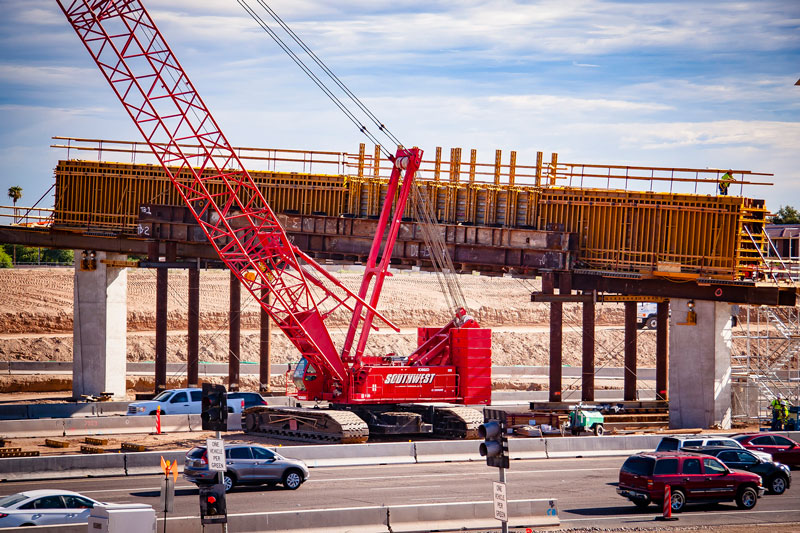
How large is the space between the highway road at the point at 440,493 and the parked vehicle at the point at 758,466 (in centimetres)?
46

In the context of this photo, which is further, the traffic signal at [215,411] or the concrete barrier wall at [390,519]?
the concrete barrier wall at [390,519]

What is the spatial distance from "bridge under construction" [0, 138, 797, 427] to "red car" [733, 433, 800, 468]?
26.0 ft

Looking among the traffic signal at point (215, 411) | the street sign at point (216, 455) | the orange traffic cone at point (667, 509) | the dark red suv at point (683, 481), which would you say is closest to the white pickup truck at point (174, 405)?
the dark red suv at point (683, 481)

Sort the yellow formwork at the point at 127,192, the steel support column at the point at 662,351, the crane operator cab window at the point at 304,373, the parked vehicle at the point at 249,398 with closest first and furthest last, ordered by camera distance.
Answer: the crane operator cab window at the point at 304,373 → the parked vehicle at the point at 249,398 → the yellow formwork at the point at 127,192 → the steel support column at the point at 662,351

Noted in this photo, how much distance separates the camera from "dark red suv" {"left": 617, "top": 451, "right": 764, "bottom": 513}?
25.4 meters

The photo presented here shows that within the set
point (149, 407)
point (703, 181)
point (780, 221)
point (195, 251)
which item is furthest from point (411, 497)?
point (780, 221)

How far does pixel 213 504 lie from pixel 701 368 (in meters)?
29.0

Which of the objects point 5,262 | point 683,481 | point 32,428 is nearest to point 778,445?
point 683,481

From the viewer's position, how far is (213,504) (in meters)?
17.8

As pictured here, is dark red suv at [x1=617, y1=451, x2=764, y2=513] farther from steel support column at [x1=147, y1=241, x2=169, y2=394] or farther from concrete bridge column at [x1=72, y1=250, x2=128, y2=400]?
concrete bridge column at [x1=72, y1=250, x2=128, y2=400]

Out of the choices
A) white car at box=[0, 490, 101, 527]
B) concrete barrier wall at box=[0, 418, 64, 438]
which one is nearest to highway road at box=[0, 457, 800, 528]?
white car at box=[0, 490, 101, 527]

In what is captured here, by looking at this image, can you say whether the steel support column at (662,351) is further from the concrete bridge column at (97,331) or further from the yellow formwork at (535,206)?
the concrete bridge column at (97,331)

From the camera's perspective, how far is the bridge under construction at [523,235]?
138 feet

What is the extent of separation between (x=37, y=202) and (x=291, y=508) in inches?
1314
